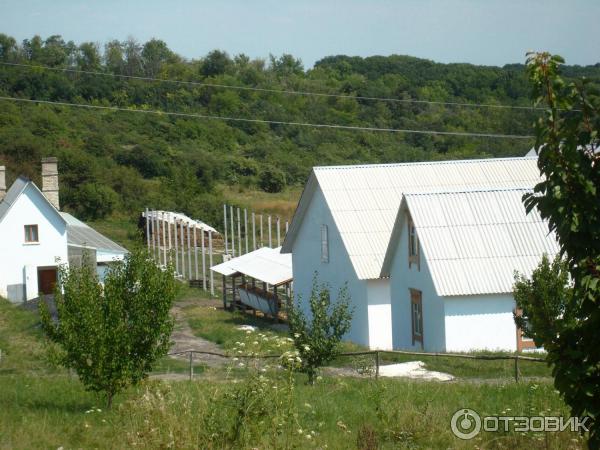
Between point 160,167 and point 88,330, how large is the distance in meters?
60.6

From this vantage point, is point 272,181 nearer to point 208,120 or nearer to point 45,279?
point 208,120

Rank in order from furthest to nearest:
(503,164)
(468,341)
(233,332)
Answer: (503,164) < (233,332) < (468,341)

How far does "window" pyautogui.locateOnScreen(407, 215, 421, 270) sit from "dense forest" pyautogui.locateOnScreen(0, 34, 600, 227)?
38700mm

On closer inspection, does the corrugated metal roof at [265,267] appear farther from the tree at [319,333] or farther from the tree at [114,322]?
the tree at [114,322]

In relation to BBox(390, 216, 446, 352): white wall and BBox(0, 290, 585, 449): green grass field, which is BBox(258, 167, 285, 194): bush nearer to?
BBox(390, 216, 446, 352): white wall

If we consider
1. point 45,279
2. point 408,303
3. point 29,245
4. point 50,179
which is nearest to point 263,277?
point 408,303

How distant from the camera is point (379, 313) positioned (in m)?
29.9

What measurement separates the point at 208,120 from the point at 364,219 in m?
57.7

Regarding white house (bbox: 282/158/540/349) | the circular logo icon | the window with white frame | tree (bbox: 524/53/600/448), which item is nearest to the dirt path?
white house (bbox: 282/158/540/349)

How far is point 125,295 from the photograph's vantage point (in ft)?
46.8

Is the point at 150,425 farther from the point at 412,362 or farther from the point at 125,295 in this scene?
the point at 412,362

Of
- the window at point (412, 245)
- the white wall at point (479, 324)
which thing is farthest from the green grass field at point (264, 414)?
the window at point (412, 245)

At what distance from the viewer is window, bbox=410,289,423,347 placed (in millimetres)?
26875

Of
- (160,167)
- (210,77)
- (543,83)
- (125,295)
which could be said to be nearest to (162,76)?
(210,77)
